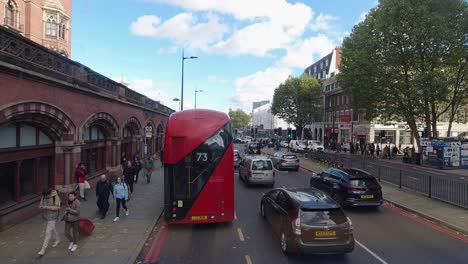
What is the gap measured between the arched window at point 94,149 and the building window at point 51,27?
1132 inches

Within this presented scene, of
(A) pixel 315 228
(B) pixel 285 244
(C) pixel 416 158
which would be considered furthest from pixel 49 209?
(C) pixel 416 158

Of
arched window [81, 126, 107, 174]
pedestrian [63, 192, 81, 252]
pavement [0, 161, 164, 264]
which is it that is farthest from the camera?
arched window [81, 126, 107, 174]

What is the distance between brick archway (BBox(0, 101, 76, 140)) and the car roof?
27.5ft

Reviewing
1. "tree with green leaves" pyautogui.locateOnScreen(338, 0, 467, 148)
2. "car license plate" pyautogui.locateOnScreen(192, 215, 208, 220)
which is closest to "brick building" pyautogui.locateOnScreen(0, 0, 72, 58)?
"tree with green leaves" pyautogui.locateOnScreen(338, 0, 467, 148)

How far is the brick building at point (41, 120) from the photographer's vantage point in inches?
428

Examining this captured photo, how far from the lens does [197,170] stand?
1138cm

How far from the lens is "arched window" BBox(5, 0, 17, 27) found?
117 ft

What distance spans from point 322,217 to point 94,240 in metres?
6.24

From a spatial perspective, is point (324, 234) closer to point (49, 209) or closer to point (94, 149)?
point (49, 209)

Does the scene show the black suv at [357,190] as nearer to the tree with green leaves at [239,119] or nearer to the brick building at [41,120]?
the brick building at [41,120]

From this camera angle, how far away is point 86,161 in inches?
721

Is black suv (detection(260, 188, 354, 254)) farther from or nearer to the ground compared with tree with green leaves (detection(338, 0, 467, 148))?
nearer to the ground

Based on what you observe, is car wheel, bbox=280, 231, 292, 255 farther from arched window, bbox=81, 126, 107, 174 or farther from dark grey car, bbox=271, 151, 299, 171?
dark grey car, bbox=271, 151, 299, 171

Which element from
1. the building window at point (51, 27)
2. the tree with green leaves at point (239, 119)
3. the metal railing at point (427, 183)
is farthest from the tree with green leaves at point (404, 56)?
the tree with green leaves at point (239, 119)
